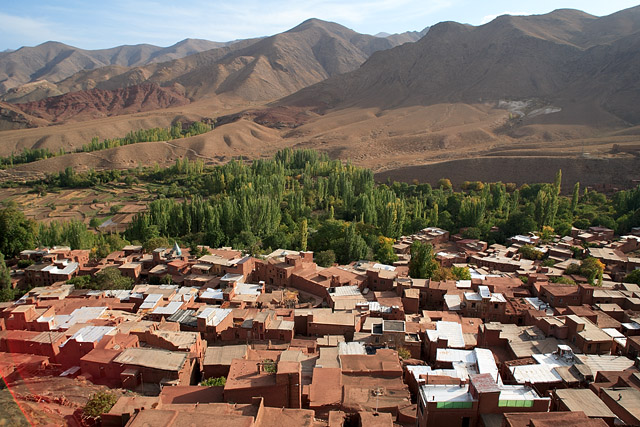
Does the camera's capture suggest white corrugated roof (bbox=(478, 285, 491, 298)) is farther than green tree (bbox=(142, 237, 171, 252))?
No

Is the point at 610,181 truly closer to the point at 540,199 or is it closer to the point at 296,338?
the point at 540,199

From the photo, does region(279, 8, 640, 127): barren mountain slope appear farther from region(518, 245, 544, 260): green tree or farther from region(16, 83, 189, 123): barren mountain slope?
region(518, 245, 544, 260): green tree

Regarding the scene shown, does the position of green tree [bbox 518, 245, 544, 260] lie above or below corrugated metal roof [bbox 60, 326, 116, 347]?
below

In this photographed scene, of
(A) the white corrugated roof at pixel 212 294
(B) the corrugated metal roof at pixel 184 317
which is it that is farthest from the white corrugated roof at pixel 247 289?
(B) the corrugated metal roof at pixel 184 317

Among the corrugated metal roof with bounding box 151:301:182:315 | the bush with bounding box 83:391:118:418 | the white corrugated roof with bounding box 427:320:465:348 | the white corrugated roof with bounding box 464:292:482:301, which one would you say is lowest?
the corrugated metal roof with bounding box 151:301:182:315

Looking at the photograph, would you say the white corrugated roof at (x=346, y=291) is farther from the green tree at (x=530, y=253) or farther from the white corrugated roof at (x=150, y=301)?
the green tree at (x=530, y=253)

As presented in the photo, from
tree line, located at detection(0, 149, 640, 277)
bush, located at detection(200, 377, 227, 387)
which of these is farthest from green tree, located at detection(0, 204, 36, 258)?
bush, located at detection(200, 377, 227, 387)
